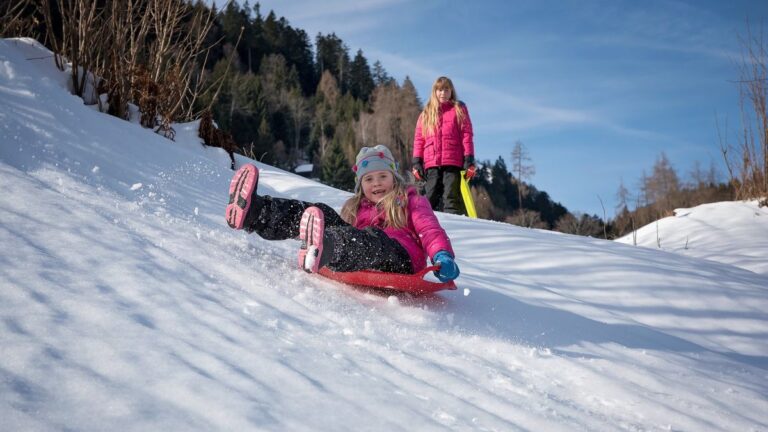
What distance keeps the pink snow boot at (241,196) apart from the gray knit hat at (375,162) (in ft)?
1.89

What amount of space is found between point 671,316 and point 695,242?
3.18 m

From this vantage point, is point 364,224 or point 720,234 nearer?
point 364,224

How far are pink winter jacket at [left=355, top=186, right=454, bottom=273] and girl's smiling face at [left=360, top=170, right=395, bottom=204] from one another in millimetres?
91

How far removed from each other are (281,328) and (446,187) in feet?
11.4

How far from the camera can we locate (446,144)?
4371 millimetres

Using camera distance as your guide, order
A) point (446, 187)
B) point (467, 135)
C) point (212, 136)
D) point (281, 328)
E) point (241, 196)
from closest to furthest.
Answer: point (281, 328), point (241, 196), point (212, 136), point (467, 135), point (446, 187)

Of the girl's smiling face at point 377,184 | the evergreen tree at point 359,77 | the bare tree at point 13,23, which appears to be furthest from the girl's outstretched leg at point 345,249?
the evergreen tree at point 359,77

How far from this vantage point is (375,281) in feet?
5.29

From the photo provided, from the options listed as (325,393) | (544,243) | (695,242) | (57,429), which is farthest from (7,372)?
(695,242)

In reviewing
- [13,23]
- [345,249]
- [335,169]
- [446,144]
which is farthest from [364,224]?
[335,169]

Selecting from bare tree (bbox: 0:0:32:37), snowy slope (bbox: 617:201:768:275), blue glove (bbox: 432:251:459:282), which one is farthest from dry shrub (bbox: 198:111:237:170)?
snowy slope (bbox: 617:201:768:275)

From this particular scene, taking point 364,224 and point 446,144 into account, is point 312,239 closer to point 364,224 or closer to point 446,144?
point 364,224

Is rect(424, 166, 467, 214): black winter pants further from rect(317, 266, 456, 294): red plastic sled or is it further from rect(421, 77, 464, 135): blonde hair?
rect(317, 266, 456, 294): red plastic sled

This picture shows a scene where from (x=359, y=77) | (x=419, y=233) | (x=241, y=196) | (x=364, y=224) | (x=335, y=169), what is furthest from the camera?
(x=359, y=77)
